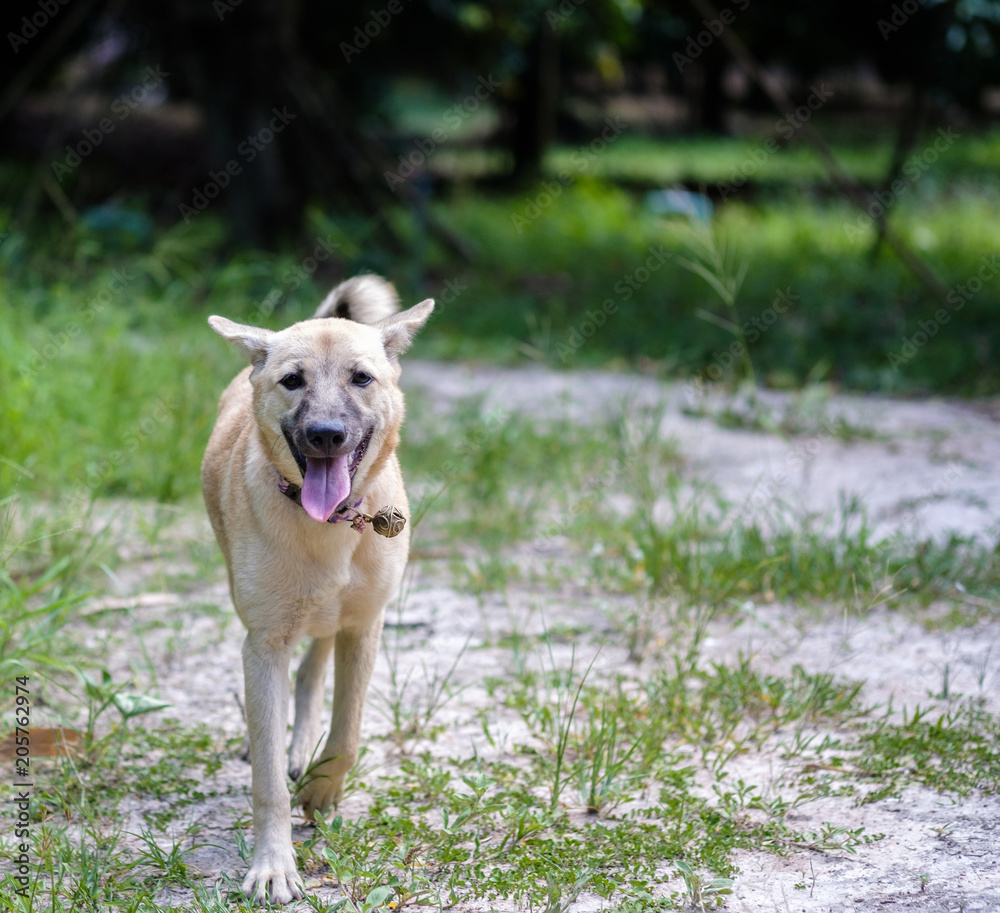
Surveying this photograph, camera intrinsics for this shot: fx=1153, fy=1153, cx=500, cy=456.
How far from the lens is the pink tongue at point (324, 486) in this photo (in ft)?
9.17

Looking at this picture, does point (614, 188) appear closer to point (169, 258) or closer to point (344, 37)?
point (344, 37)

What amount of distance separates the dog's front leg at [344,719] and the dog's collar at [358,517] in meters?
0.37

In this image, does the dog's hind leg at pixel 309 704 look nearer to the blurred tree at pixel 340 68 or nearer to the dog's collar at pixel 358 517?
the dog's collar at pixel 358 517

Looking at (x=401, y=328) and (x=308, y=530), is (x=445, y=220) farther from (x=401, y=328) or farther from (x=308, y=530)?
(x=308, y=530)

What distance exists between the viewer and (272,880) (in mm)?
2799

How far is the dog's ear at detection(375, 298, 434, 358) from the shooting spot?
3.14 m

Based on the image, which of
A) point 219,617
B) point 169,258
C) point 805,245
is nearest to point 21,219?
point 169,258

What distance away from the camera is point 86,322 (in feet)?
21.4

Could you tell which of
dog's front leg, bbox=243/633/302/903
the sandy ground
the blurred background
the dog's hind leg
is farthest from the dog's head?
the blurred background

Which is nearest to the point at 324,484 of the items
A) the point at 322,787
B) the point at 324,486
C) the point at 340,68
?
the point at 324,486

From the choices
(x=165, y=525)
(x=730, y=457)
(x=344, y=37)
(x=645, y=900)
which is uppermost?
(x=344, y=37)

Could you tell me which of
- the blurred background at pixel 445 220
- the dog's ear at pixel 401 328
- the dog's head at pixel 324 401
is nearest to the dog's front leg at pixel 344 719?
the dog's head at pixel 324 401

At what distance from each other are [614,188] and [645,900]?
11.9 metres

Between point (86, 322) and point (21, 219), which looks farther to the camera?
point (21, 219)
